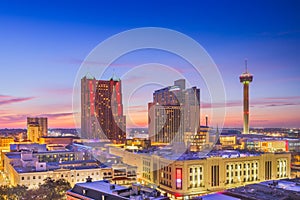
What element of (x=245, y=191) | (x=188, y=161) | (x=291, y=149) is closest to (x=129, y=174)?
(x=188, y=161)

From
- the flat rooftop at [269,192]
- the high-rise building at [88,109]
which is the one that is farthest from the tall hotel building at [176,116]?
the flat rooftop at [269,192]

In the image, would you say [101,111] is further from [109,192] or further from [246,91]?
[109,192]

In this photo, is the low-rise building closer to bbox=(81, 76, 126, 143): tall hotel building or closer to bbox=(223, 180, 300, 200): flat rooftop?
bbox=(223, 180, 300, 200): flat rooftop

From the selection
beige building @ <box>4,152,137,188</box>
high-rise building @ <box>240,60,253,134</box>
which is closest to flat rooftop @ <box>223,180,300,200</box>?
beige building @ <box>4,152,137,188</box>

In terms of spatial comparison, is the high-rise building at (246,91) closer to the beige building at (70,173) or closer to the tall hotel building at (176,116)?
the tall hotel building at (176,116)

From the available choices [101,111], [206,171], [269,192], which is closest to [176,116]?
[101,111]
